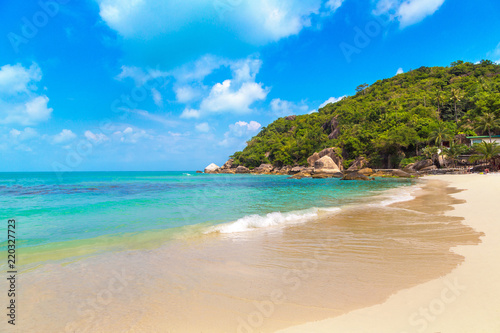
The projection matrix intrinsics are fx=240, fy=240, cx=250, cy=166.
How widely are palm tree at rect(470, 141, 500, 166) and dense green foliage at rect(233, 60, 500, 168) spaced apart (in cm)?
881

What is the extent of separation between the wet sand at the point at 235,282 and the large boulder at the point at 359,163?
193 ft

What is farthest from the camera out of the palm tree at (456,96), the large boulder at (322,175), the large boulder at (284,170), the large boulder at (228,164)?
the large boulder at (228,164)

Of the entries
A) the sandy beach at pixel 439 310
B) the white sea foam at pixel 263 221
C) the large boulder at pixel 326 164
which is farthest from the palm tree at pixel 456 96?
the sandy beach at pixel 439 310

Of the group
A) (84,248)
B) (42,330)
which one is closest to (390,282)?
(42,330)

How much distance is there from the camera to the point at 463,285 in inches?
141

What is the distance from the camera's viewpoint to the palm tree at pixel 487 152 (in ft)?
134

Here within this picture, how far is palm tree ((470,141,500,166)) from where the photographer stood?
40741 mm

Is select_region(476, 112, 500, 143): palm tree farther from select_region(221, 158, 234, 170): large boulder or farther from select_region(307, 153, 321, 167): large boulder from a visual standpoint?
select_region(221, 158, 234, 170): large boulder

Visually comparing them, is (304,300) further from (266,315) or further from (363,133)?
(363,133)

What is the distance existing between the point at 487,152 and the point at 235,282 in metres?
55.3

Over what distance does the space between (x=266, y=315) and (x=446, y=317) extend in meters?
2.11

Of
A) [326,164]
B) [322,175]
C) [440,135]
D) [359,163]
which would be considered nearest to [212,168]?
[326,164]

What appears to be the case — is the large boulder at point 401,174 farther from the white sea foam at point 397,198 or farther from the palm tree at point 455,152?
the white sea foam at point 397,198

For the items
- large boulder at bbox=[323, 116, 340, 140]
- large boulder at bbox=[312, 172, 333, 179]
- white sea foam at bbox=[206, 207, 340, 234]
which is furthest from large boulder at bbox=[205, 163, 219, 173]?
white sea foam at bbox=[206, 207, 340, 234]
